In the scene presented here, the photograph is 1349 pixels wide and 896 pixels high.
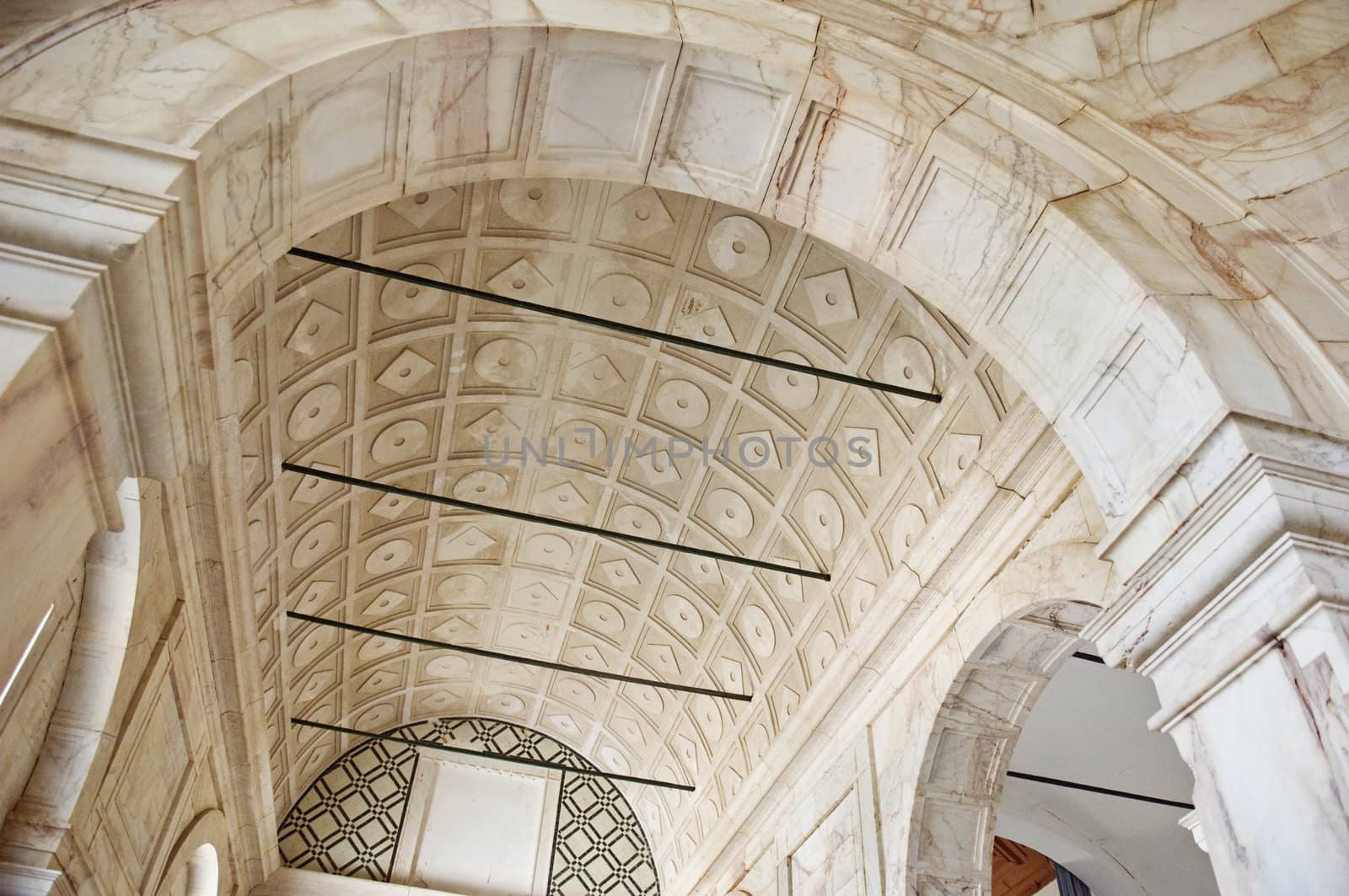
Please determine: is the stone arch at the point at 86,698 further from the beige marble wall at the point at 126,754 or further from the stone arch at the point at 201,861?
the stone arch at the point at 201,861

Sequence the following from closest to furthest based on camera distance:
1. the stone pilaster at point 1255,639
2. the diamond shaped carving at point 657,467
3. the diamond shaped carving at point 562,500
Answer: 1. the stone pilaster at point 1255,639
2. the diamond shaped carving at point 657,467
3. the diamond shaped carving at point 562,500

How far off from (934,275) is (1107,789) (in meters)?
7.05

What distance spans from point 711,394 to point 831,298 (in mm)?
1457

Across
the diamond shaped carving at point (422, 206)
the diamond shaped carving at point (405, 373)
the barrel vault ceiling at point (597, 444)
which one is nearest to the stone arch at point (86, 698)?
the barrel vault ceiling at point (597, 444)

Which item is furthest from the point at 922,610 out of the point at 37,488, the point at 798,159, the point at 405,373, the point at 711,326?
the point at 37,488

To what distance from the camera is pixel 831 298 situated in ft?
24.4

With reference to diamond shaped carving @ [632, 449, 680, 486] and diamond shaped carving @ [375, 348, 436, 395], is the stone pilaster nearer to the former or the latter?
diamond shaped carving @ [632, 449, 680, 486]

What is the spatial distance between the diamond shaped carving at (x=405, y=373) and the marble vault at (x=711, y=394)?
45 millimetres

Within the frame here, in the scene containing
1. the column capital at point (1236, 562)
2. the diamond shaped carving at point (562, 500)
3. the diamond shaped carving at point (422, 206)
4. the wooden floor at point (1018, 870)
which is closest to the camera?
the column capital at point (1236, 562)

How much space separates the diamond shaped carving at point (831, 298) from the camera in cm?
733

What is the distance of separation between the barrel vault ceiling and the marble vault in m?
0.04

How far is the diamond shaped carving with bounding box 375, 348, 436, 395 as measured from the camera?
26.7ft

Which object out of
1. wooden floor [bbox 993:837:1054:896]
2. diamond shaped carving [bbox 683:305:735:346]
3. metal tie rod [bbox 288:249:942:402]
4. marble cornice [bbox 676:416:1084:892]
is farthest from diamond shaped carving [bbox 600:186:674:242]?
wooden floor [bbox 993:837:1054:896]

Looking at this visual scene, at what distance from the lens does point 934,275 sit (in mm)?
4844
